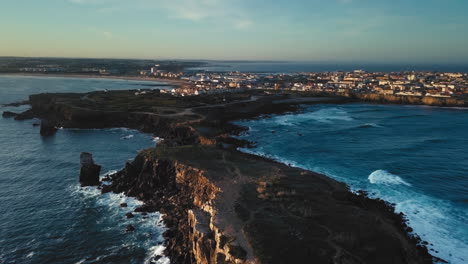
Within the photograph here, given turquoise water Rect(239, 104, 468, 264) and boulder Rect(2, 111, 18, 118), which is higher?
boulder Rect(2, 111, 18, 118)

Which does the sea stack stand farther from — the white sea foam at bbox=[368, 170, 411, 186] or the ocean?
the white sea foam at bbox=[368, 170, 411, 186]

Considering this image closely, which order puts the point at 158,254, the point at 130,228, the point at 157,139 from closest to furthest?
1. the point at 158,254
2. the point at 130,228
3. the point at 157,139

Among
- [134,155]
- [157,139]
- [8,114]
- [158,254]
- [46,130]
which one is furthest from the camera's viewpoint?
[8,114]

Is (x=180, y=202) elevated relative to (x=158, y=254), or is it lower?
elevated

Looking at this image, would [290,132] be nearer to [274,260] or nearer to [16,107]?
[274,260]

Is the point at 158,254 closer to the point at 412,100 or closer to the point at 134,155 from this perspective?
the point at 134,155

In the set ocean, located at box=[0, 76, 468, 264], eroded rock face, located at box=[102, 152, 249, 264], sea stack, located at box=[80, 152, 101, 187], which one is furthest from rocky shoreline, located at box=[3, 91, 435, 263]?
ocean, located at box=[0, 76, 468, 264]

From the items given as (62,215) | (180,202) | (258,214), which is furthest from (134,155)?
(258,214)
